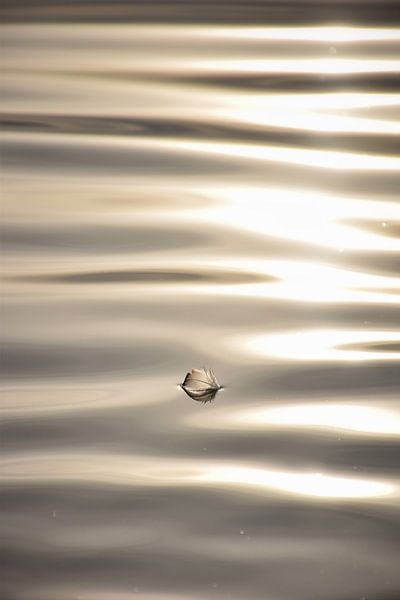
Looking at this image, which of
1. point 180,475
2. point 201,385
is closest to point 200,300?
point 201,385

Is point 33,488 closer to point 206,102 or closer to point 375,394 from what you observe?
point 375,394

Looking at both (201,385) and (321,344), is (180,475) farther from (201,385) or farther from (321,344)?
(321,344)

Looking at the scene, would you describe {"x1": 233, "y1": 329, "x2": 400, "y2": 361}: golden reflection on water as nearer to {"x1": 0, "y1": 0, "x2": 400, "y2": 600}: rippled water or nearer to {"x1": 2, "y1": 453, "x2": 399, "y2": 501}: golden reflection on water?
{"x1": 0, "y1": 0, "x2": 400, "y2": 600}: rippled water

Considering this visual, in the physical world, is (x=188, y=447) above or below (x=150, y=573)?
above

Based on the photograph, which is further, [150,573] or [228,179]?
[228,179]

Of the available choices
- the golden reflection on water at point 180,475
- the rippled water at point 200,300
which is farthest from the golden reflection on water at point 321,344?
the golden reflection on water at point 180,475

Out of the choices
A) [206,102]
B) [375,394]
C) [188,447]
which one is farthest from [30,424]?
[206,102]

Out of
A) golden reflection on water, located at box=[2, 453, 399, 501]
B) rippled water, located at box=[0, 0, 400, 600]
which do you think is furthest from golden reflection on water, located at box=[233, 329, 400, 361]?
golden reflection on water, located at box=[2, 453, 399, 501]

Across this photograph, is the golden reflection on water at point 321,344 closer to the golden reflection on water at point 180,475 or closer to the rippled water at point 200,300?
the rippled water at point 200,300
